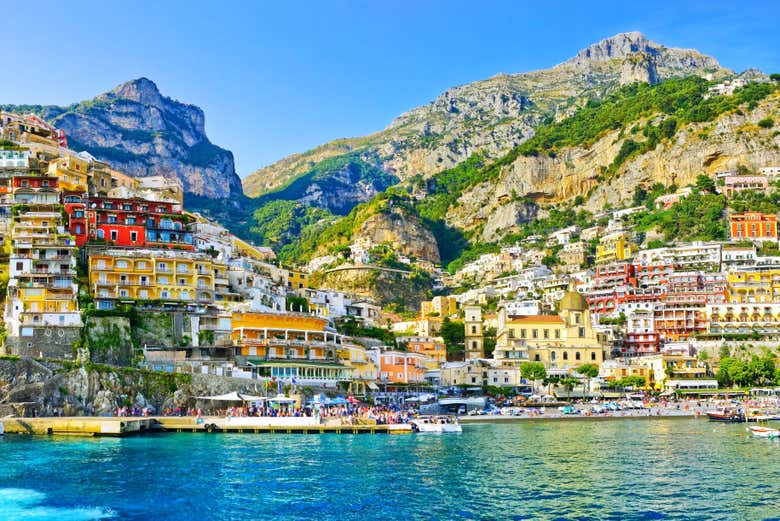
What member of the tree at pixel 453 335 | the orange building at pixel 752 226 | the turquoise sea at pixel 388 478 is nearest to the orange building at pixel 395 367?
the tree at pixel 453 335

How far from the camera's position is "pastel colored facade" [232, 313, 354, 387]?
71438 mm

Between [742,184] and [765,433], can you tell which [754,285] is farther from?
[765,433]

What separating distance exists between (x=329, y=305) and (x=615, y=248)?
5416 centimetres

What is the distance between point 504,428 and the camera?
64375mm

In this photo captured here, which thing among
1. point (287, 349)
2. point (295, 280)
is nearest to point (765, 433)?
point (287, 349)

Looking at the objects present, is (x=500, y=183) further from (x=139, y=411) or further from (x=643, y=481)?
(x=643, y=481)

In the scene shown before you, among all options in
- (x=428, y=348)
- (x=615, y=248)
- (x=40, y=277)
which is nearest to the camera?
(x=40, y=277)

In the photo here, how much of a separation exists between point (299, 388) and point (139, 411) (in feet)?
47.6

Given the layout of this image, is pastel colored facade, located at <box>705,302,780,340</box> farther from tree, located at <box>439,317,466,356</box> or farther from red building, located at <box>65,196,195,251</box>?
red building, located at <box>65,196,195,251</box>

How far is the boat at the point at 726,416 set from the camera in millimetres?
70375

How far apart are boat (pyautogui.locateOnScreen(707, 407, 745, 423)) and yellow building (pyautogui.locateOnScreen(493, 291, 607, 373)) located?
26.7m

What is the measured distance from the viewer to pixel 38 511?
98.7 ft

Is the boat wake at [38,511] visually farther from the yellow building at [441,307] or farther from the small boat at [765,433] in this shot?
the yellow building at [441,307]

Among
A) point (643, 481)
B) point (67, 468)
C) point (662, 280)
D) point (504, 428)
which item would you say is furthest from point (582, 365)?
point (67, 468)
